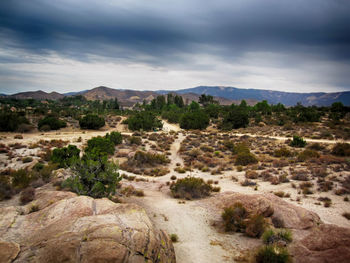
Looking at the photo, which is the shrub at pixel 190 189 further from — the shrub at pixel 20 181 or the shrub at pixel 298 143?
the shrub at pixel 298 143

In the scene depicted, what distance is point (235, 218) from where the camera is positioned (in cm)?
998

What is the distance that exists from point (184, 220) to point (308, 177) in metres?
11.2

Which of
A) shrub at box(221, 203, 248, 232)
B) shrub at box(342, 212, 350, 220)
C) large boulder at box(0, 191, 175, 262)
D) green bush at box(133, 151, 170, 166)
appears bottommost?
green bush at box(133, 151, 170, 166)

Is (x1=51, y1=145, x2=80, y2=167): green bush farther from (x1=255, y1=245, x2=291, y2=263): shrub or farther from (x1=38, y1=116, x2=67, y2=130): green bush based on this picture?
(x1=38, y1=116, x2=67, y2=130): green bush

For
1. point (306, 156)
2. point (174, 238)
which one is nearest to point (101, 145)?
point (174, 238)

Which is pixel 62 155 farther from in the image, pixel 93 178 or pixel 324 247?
pixel 324 247

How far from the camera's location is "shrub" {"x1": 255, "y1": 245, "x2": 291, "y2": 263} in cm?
667

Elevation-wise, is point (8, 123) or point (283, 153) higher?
point (8, 123)

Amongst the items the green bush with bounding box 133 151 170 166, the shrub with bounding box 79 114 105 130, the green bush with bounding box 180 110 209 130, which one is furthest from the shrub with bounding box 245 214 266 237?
the shrub with bounding box 79 114 105 130

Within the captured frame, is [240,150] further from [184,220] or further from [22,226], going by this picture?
[22,226]

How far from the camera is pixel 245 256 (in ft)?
25.2

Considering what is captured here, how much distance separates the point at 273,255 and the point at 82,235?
622 cm

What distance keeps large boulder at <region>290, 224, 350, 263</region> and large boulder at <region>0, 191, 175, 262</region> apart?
14.9 ft

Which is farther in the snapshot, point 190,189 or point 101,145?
point 101,145
